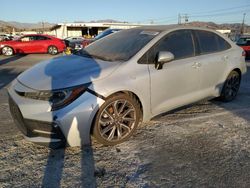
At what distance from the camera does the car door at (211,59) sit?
4.95m

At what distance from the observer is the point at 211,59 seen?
5.06 m

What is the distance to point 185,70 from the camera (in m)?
4.55

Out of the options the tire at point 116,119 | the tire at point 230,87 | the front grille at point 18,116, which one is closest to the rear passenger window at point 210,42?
the tire at point 230,87

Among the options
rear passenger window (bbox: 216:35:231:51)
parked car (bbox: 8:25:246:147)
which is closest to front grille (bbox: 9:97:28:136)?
parked car (bbox: 8:25:246:147)

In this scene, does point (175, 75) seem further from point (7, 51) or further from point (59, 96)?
point (7, 51)

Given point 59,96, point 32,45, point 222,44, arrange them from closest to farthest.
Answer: point 59,96
point 222,44
point 32,45

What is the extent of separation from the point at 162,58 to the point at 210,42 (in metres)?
1.65

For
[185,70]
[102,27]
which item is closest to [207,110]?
[185,70]

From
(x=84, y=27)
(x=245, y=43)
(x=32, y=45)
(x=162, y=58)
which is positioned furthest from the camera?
(x=84, y=27)

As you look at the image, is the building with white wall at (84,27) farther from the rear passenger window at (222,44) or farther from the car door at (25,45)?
the rear passenger window at (222,44)

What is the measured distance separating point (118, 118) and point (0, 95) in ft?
13.0

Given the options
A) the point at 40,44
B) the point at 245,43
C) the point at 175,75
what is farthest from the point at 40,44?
the point at 175,75

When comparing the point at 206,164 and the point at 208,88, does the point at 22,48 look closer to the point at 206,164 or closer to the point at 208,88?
the point at 208,88

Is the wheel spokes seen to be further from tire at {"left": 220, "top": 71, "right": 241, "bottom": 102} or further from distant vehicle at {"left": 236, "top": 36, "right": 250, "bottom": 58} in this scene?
distant vehicle at {"left": 236, "top": 36, "right": 250, "bottom": 58}
